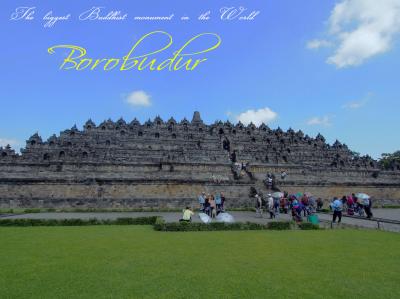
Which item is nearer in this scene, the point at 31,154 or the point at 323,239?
the point at 323,239

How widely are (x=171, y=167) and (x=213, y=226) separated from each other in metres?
20.5

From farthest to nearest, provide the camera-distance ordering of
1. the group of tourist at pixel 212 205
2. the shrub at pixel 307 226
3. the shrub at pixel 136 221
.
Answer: the group of tourist at pixel 212 205
the shrub at pixel 136 221
the shrub at pixel 307 226

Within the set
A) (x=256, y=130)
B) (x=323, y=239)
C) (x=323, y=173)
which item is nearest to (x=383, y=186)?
(x=323, y=173)

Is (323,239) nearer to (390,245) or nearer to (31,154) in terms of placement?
(390,245)

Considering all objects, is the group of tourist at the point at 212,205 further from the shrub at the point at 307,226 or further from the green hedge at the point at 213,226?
the shrub at the point at 307,226

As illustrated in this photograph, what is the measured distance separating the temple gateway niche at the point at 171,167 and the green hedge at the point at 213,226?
38.5ft

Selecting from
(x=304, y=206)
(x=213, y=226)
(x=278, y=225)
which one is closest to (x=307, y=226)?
(x=278, y=225)

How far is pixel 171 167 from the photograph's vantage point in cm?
3472

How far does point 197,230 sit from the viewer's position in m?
14.3

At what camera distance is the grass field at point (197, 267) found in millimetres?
5848

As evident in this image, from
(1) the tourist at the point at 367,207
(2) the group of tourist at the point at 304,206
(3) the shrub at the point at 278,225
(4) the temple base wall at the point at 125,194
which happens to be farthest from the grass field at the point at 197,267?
(4) the temple base wall at the point at 125,194

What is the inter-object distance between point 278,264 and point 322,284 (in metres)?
1.58

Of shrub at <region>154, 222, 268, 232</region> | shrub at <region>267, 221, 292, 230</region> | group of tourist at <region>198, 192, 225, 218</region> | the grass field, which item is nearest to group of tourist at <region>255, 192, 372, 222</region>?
shrub at <region>267, 221, 292, 230</region>

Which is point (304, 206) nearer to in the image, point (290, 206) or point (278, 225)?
point (290, 206)
